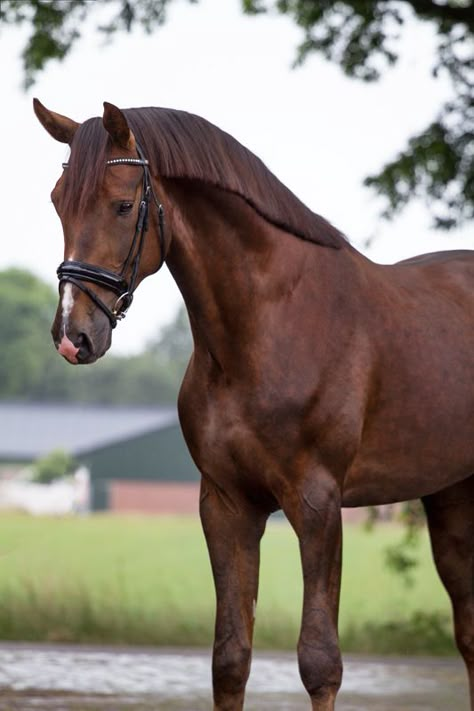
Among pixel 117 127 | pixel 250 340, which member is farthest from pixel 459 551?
pixel 117 127

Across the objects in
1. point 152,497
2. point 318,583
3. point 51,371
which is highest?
point 51,371

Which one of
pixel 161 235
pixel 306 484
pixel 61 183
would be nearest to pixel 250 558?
pixel 306 484

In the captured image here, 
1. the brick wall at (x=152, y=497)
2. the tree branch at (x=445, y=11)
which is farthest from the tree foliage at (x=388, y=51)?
the brick wall at (x=152, y=497)

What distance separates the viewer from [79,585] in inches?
394

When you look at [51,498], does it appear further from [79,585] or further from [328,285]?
[328,285]

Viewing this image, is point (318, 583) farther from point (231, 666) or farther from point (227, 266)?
point (227, 266)

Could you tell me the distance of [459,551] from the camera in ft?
16.4

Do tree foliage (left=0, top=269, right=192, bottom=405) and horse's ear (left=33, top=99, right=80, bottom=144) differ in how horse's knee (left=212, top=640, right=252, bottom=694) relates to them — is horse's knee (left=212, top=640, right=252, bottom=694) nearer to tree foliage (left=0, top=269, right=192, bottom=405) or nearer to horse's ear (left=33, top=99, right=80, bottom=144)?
horse's ear (left=33, top=99, right=80, bottom=144)

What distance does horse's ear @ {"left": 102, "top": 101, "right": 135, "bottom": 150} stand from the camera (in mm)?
3508

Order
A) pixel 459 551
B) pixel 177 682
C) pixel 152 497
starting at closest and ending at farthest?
pixel 459 551, pixel 177 682, pixel 152 497

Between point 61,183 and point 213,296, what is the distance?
0.63 metres

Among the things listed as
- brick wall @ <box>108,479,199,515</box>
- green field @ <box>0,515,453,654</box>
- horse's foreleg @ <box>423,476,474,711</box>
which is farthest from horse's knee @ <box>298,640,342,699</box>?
brick wall @ <box>108,479,199,515</box>

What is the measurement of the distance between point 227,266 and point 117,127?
0.63 meters

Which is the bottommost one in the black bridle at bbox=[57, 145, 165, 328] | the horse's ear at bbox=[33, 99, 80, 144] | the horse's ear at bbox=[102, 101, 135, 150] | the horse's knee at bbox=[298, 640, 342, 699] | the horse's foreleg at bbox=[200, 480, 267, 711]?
the horse's knee at bbox=[298, 640, 342, 699]
